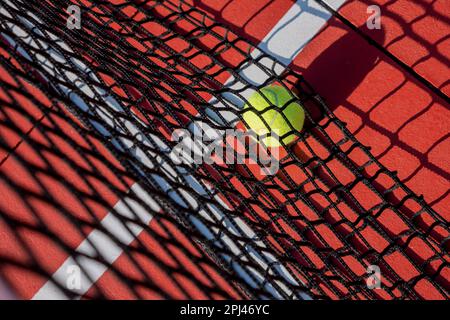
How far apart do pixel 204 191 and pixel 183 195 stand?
8cm

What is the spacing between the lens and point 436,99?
1.43m

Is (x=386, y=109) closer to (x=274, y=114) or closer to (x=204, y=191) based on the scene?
(x=274, y=114)

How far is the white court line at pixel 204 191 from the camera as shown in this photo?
1.50m

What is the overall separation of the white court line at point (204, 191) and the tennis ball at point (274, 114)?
241 millimetres

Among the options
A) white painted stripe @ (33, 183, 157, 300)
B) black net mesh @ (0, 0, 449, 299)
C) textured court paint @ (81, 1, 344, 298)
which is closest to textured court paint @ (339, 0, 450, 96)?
textured court paint @ (81, 1, 344, 298)

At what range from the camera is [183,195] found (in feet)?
4.97

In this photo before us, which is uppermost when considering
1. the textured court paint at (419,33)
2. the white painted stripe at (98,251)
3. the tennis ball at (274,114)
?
the textured court paint at (419,33)

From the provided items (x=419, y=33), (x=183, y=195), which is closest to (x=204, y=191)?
(x=183, y=195)

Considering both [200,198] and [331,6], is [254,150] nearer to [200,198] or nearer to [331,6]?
[200,198]

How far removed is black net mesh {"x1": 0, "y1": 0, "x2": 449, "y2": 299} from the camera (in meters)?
1.30

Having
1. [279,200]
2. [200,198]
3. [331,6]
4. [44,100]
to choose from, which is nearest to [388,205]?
[279,200]

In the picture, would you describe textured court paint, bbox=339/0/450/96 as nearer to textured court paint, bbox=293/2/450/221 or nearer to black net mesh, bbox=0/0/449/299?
textured court paint, bbox=293/2/450/221

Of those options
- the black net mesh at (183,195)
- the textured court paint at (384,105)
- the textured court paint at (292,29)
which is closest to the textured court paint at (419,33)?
the textured court paint at (384,105)

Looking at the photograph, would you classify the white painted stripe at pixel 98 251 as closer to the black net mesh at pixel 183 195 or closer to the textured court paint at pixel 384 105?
the black net mesh at pixel 183 195
